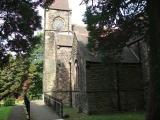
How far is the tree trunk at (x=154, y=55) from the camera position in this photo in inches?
571

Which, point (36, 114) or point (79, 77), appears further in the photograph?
point (79, 77)

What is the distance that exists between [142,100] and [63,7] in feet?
83.5

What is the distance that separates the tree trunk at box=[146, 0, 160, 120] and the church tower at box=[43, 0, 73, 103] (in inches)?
806

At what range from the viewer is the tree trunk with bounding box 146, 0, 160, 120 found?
14.5 meters

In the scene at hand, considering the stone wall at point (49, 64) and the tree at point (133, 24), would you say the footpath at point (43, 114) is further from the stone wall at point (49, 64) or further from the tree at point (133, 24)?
the stone wall at point (49, 64)

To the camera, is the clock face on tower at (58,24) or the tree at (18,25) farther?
the clock face on tower at (58,24)

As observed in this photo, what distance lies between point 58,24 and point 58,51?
10.0 m

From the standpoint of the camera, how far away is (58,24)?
1799 inches

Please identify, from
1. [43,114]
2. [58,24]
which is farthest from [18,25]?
[58,24]

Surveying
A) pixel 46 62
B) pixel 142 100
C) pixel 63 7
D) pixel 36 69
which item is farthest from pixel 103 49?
pixel 36 69

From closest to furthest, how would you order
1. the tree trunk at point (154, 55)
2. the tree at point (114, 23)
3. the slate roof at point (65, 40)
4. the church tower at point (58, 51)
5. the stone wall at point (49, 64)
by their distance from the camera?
the tree trunk at point (154, 55) → the tree at point (114, 23) → the church tower at point (58, 51) → the slate roof at point (65, 40) → the stone wall at point (49, 64)

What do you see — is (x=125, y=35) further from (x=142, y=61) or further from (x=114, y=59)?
(x=142, y=61)

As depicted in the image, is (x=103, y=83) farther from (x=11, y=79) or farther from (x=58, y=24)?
(x=11, y=79)

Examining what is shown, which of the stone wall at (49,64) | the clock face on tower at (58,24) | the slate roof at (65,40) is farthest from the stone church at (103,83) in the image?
the clock face on tower at (58,24)
